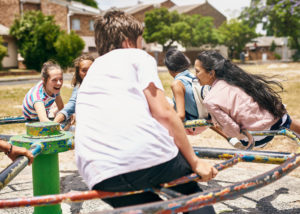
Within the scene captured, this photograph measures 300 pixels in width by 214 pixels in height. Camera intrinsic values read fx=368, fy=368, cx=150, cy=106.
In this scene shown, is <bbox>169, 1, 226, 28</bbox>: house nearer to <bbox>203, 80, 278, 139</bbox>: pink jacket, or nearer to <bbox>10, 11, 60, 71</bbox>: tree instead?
<bbox>10, 11, 60, 71</bbox>: tree

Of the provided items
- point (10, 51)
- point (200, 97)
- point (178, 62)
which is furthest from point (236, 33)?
point (200, 97)

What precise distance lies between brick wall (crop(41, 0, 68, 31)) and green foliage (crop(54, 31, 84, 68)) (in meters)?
9.54

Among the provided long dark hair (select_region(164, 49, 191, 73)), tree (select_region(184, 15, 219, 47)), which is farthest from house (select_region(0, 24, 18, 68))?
long dark hair (select_region(164, 49, 191, 73))

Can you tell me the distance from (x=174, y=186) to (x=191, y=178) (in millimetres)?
148

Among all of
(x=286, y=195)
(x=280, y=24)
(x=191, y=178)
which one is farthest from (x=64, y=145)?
(x=280, y=24)

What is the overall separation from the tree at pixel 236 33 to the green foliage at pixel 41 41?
2457 centimetres

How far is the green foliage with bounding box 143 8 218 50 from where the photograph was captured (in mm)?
39781

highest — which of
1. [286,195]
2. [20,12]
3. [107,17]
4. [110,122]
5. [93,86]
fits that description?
[20,12]

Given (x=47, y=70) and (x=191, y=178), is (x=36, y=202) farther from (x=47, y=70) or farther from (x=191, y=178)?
(x=47, y=70)

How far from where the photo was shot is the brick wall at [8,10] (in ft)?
113

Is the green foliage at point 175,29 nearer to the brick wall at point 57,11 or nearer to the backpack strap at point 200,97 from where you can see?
the brick wall at point 57,11

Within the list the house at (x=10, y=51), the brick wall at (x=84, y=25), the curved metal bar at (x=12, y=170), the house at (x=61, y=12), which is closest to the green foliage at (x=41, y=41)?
the house at (x=10, y=51)

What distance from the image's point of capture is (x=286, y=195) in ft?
12.1

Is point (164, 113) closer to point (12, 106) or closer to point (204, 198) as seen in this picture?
point (204, 198)
